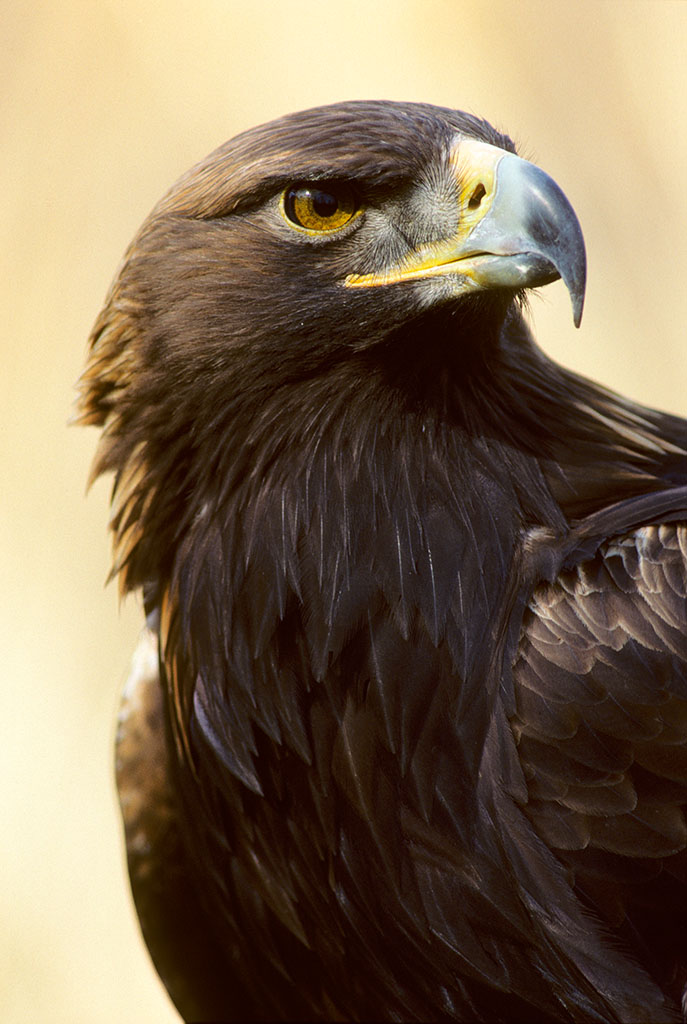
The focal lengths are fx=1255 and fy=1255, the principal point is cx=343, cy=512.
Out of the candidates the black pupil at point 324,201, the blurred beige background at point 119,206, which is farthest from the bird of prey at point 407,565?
the blurred beige background at point 119,206

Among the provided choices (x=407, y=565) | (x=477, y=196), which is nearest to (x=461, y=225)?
(x=477, y=196)

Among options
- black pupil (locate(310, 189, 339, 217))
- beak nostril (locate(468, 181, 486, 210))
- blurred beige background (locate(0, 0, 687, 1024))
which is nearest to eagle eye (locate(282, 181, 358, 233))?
black pupil (locate(310, 189, 339, 217))

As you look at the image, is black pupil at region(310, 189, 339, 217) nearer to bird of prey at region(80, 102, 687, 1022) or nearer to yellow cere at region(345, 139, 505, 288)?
bird of prey at region(80, 102, 687, 1022)

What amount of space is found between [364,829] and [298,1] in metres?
2.75

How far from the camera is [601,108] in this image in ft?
12.9

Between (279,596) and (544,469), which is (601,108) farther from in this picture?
(279,596)

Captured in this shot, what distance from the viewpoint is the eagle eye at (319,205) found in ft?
6.21

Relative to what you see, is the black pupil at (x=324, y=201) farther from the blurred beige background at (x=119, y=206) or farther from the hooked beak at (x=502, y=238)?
the blurred beige background at (x=119, y=206)

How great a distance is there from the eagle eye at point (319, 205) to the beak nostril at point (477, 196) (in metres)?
0.18

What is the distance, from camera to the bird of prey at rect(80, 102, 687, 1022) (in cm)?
180

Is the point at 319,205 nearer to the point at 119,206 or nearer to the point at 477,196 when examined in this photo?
the point at 477,196

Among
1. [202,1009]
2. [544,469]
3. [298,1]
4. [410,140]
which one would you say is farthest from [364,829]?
[298,1]

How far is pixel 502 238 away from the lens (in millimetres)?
1812

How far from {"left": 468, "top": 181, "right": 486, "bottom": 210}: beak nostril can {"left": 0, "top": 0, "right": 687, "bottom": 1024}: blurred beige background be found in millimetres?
2117
